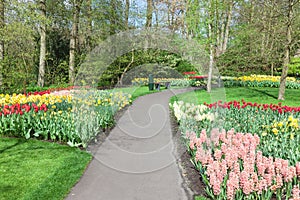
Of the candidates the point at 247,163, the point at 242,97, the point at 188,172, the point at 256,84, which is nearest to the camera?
the point at 247,163

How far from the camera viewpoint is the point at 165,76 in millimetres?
19094

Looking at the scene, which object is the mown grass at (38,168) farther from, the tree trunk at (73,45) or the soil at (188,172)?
the tree trunk at (73,45)

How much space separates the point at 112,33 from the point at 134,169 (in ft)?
42.1

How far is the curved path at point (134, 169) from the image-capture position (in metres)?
3.30

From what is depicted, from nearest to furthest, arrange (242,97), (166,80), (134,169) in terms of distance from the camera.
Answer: (134,169) → (242,97) → (166,80)

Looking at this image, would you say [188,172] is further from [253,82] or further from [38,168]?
[253,82]

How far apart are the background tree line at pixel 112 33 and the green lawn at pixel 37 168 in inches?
261

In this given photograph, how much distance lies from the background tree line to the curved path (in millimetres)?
7103

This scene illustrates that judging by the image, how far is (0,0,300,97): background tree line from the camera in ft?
35.8

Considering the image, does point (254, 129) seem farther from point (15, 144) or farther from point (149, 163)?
point (15, 144)

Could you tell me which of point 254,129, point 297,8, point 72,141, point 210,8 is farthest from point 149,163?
point 297,8

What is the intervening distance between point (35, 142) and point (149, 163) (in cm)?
258

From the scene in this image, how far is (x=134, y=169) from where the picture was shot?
4086 mm

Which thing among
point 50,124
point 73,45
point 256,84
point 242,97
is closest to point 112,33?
point 73,45
